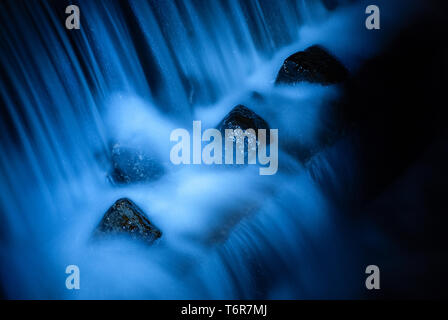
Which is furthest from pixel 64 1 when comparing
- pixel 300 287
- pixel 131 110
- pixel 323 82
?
pixel 300 287

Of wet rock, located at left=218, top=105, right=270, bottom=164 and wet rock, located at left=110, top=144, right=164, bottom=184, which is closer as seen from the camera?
wet rock, located at left=218, top=105, right=270, bottom=164

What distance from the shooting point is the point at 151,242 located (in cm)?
291

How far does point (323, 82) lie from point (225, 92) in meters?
1.20

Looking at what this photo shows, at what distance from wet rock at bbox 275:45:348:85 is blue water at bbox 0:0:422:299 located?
0.12 m

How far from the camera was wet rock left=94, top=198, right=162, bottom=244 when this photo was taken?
2.87 meters

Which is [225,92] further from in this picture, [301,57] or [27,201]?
[27,201]

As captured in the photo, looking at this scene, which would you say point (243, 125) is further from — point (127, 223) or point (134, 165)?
point (127, 223)

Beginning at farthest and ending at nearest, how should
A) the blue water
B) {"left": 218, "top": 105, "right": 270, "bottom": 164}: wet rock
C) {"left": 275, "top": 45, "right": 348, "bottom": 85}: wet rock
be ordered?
{"left": 275, "top": 45, "right": 348, "bottom": 85}: wet rock
{"left": 218, "top": 105, "right": 270, "bottom": 164}: wet rock
the blue water

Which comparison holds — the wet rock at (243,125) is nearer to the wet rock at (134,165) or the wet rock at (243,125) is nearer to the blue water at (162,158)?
the blue water at (162,158)

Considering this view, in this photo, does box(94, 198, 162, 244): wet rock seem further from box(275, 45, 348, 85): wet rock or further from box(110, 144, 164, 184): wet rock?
box(275, 45, 348, 85): wet rock

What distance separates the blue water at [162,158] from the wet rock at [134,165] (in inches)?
3.3

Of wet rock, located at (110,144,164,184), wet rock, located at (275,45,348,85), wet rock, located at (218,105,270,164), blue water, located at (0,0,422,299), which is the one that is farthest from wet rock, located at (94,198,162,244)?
wet rock, located at (275,45,348,85)

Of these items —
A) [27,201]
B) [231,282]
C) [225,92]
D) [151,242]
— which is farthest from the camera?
[225,92]

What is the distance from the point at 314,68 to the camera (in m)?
3.78
